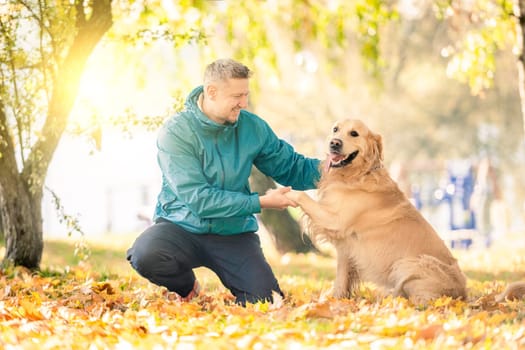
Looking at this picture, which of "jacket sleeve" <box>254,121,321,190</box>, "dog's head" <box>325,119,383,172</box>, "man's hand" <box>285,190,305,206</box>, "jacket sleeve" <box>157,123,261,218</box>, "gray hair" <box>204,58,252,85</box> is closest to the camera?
"jacket sleeve" <box>157,123,261,218</box>

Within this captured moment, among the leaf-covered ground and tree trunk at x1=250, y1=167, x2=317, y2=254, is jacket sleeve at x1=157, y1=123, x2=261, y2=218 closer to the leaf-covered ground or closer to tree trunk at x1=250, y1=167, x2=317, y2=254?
the leaf-covered ground

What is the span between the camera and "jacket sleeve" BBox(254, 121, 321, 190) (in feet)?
16.8

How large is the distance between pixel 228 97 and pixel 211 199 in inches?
26.3

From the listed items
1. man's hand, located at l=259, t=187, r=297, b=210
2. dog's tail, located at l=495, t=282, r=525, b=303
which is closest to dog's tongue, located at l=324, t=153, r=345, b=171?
man's hand, located at l=259, t=187, r=297, b=210

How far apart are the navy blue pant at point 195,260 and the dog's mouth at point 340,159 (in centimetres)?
78

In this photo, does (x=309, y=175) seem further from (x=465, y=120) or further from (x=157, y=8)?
(x=465, y=120)

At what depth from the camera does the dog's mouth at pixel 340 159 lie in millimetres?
4938

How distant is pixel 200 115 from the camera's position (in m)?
4.75

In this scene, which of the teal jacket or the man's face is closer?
the teal jacket

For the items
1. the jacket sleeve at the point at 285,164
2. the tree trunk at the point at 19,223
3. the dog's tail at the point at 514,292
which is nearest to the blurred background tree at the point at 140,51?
the tree trunk at the point at 19,223

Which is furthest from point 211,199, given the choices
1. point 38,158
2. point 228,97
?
point 38,158

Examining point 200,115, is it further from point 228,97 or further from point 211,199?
point 211,199

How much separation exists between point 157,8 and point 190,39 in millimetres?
2632

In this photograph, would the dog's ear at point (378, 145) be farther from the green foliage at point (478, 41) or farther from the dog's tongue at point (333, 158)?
the green foliage at point (478, 41)
